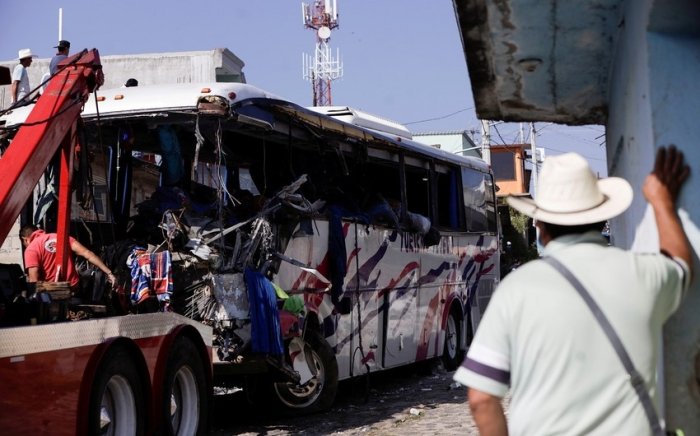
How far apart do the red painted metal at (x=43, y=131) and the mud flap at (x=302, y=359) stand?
374 cm

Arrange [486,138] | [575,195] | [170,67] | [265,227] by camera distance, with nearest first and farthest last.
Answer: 1. [575,195]
2. [265,227]
3. [170,67]
4. [486,138]

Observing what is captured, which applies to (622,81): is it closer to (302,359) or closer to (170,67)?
(302,359)

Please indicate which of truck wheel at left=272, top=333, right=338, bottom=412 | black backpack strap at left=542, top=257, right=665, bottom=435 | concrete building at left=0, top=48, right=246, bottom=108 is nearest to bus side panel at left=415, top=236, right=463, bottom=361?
truck wheel at left=272, top=333, right=338, bottom=412

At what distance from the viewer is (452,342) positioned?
57.7 feet

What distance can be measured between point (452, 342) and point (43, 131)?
10.5 metres

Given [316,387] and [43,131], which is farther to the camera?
[316,387]

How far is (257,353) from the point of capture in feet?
33.0

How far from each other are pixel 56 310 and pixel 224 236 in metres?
2.41

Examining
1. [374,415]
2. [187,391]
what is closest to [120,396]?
[187,391]

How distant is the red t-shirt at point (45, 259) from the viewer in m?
8.69

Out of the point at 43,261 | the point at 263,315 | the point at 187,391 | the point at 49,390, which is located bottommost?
the point at 187,391

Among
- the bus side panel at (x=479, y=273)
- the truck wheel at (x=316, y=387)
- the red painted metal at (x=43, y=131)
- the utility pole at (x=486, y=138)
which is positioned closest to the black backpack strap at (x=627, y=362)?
the red painted metal at (x=43, y=131)

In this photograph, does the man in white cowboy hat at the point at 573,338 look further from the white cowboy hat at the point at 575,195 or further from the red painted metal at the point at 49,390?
the red painted metal at the point at 49,390

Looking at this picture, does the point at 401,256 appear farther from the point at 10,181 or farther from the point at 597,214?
the point at 597,214
